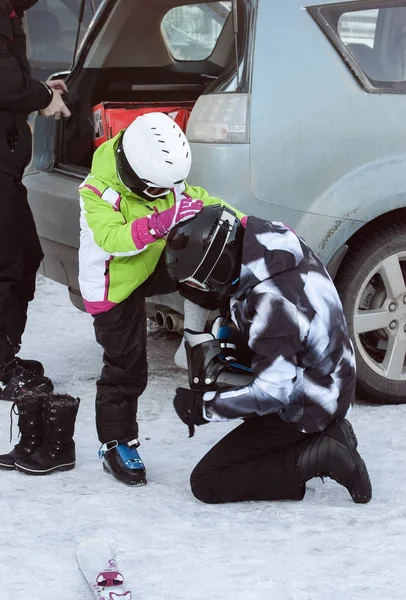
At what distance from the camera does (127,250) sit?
11.7 feet

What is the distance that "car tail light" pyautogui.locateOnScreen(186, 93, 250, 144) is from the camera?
412 centimetres

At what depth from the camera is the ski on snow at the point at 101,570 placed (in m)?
2.89

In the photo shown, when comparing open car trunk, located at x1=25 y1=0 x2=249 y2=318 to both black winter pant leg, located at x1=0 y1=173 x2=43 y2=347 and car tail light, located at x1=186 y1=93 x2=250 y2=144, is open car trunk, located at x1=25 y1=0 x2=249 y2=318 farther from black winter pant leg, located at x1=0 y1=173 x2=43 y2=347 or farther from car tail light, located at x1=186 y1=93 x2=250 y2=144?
car tail light, located at x1=186 y1=93 x2=250 y2=144

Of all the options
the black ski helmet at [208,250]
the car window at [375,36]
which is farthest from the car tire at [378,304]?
the black ski helmet at [208,250]

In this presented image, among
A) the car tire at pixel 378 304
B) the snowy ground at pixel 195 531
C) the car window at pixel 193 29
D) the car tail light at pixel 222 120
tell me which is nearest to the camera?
the snowy ground at pixel 195 531

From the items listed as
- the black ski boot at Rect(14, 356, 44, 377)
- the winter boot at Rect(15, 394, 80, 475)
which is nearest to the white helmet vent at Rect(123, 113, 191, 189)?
the winter boot at Rect(15, 394, 80, 475)

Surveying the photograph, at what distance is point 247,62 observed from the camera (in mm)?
4148

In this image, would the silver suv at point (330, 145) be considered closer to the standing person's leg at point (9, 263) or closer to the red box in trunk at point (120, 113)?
the standing person's leg at point (9, 263)

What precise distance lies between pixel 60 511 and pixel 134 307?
29.1 inches

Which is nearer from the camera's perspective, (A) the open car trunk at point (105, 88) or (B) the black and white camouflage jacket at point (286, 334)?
(B) the black and white camouflage jacket at point (286, 334)

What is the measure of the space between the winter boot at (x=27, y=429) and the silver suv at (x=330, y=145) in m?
0.78

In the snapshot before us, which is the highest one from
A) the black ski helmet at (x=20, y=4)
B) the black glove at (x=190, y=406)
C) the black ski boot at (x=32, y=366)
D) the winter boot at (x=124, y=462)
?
the black ski helmet at (x=20, y=4)

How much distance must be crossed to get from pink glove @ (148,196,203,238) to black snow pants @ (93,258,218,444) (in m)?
0.32

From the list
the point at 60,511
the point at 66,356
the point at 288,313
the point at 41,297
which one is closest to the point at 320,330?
the point at 288,313
